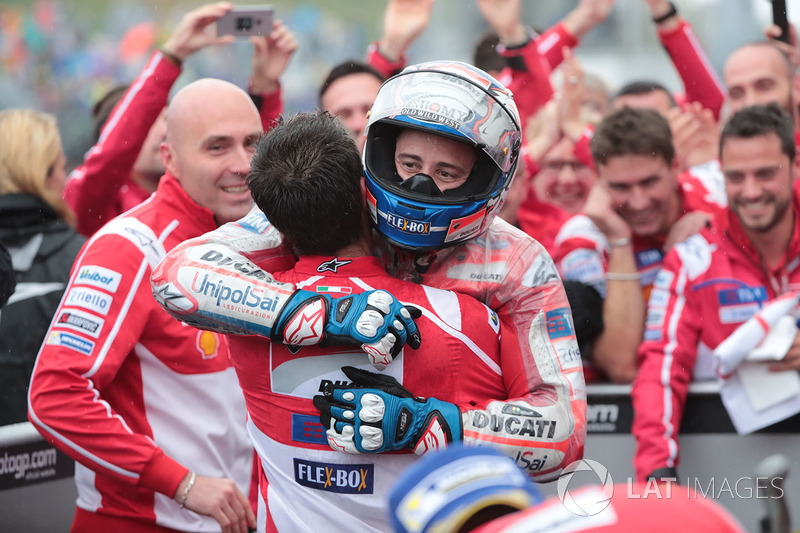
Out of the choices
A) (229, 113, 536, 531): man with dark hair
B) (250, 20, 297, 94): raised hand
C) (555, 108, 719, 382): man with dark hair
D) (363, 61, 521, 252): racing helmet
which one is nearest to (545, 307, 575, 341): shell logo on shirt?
(229, 113, 536, 531): man with dark hair

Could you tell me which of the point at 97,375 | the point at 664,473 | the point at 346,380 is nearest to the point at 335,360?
the point at 346,380

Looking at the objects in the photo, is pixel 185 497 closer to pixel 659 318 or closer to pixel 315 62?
pixel 659 318

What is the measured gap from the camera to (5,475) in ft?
13.0

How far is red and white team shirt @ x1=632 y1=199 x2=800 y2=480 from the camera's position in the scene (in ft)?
13.7

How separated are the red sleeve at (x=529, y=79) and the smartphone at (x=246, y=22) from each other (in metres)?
1.58

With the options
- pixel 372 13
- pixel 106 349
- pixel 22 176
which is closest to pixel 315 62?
pixel 372 13

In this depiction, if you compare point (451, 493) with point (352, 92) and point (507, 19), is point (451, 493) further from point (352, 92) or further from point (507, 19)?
point (507, 19)

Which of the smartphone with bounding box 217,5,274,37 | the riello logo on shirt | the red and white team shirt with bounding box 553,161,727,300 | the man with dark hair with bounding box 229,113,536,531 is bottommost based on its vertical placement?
the riello logo on shirt

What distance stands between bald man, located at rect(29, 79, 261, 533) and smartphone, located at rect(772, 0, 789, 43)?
3497 mm

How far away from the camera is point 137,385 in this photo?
3.38 meters

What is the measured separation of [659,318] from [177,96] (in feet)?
7.89

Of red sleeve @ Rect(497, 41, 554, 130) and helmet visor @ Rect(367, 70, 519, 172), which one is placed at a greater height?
red sleeve @ Rect(497, 41, 554, 130)

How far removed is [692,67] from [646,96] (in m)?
0.56

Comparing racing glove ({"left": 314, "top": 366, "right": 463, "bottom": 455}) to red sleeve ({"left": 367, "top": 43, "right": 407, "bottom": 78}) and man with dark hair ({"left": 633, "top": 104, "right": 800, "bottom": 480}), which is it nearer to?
man with dark hair ({"left": 633, "top": 104, "right": 800, "bottom": 480})
